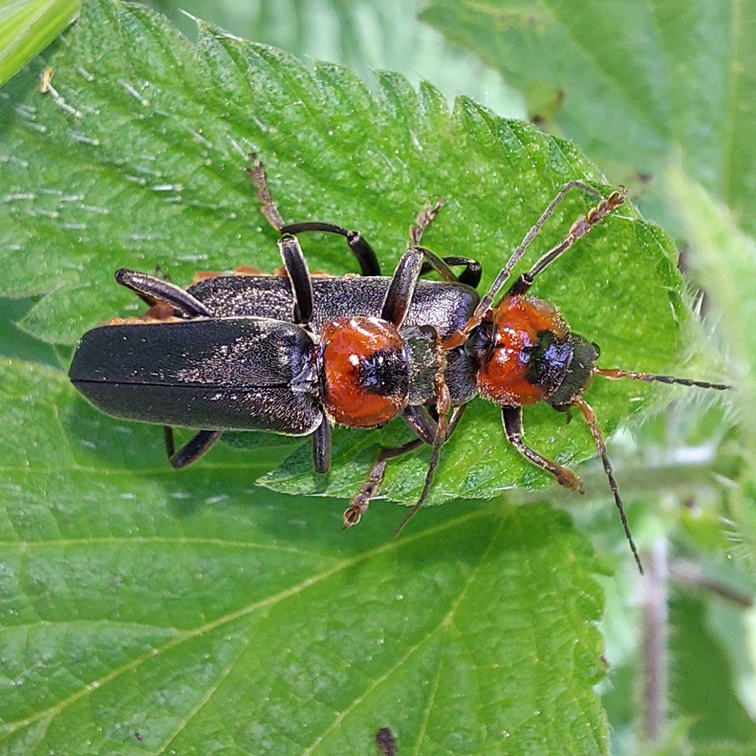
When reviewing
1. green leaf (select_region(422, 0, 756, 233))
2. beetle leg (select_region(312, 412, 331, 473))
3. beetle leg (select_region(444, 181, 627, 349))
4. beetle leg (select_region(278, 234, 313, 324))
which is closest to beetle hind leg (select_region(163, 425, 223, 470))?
beetle leg (select_region(312, 412, 331, 473))

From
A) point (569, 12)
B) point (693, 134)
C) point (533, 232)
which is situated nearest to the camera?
point (533, 232)

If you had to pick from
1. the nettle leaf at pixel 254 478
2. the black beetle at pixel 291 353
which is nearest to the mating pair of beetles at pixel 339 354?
the black beetle at pixel 291 353

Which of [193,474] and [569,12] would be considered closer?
[193,474]

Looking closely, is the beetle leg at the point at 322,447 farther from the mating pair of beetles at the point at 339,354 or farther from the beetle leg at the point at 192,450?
the beetle leg at the point at 192,450

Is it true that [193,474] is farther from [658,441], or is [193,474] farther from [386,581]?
[658,441]

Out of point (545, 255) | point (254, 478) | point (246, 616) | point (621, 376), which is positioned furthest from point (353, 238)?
point (246, 616)

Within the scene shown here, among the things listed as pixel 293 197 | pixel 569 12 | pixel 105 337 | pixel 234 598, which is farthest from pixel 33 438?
pixel 569 12

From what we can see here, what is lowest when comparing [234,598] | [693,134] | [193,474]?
[234,598]
